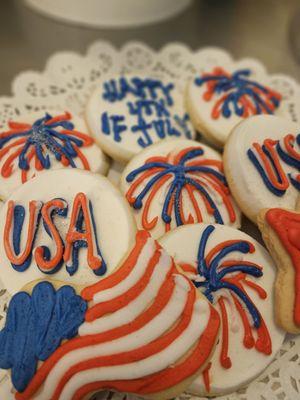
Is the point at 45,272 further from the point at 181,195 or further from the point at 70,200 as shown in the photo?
the point at 181,195

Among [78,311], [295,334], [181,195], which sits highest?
[181,195]

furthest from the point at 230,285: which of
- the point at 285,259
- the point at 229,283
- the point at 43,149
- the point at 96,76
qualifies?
the point at 96,76

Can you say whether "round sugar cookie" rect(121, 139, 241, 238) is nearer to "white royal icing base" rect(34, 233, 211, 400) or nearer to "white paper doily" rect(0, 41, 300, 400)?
"white royal icing base" rect(34, 233, 211, 400)

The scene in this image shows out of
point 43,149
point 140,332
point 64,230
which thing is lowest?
point 140,332

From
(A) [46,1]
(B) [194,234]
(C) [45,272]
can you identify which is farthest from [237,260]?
(A) [46,1]

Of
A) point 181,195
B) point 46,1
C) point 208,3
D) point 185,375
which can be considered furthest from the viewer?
point 208,3

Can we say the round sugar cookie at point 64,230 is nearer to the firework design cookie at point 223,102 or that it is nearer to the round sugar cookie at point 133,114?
the round sugar cookie at point 133,114

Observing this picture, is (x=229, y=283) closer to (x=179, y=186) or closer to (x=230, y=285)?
(x=230, y=285)
